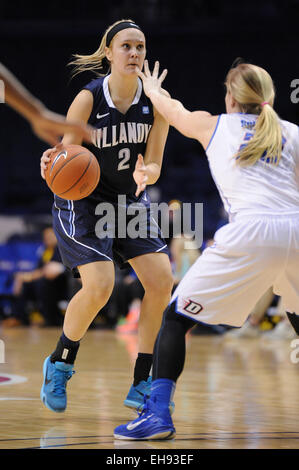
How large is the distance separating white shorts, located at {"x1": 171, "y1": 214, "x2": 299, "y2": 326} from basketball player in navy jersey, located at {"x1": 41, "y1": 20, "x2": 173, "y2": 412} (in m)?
0.93

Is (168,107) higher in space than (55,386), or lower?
higher

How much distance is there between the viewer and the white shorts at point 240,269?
9.99 ft

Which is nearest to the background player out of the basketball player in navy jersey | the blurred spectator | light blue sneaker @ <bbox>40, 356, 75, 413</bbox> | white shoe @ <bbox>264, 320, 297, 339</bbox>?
the basketball player in navy jersey

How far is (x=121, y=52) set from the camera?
4.09 meters

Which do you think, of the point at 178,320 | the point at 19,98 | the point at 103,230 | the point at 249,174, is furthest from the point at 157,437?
the point at 19,98

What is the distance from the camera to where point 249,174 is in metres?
3.16

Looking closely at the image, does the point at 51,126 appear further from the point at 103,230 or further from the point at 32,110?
the point at 103,230

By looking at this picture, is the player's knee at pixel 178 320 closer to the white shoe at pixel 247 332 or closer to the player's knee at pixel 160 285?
the player's knee at pixel 160 285

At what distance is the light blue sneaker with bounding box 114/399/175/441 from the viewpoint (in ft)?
10.3

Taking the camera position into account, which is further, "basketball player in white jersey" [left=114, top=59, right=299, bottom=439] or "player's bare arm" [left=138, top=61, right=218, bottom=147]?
"player's bare arm" [left=138, top=61, right=218, bottom=147]

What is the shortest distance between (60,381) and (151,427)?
103 centimetres

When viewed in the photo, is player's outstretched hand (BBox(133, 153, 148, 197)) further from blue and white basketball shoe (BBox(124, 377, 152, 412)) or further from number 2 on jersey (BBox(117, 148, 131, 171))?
blue and white basketball shoe (BBox(124, 377, 152, 412))

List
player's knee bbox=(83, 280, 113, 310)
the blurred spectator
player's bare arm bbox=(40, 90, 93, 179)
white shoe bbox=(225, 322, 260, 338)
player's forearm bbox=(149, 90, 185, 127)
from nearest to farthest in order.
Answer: player's forearm bbox=(149, 90, 185, 127) < player's knee bbox=(83, 280, 113, 310) < player's bare arm bbox=(40, 90, 93, 179) < white shoe bbox=(225, 322, 260, 338) < the blurred spectator

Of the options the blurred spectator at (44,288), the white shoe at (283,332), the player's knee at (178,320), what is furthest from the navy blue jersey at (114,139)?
the blurred spectator at (44,288)
